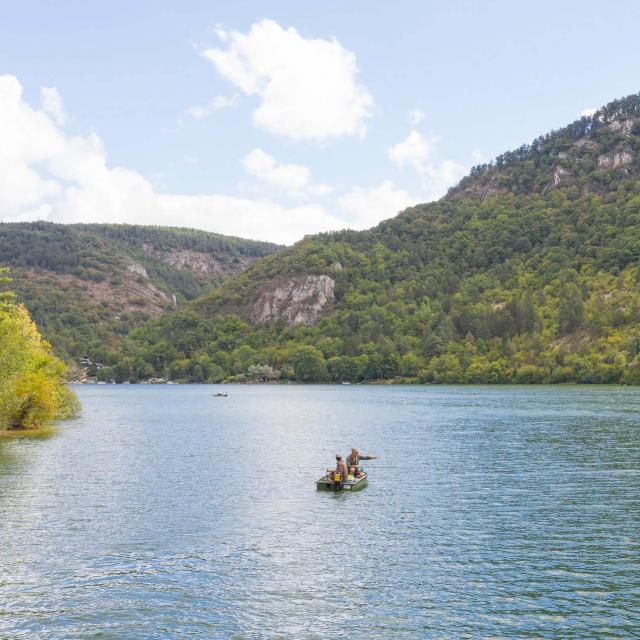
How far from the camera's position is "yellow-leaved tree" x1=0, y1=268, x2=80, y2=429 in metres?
83.6

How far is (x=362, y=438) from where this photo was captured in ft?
321

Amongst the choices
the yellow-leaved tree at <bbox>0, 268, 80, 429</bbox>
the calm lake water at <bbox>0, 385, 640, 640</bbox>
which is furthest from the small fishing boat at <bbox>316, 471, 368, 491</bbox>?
the yellow-leaved tree at <bbox>0, 268, 80, 429</bbox>

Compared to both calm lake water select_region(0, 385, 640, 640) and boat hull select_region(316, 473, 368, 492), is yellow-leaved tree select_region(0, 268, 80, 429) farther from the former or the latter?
boat hull select_region(316, 473, 368, 492)

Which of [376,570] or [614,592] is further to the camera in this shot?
[376,570]

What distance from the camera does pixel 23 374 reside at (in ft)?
312

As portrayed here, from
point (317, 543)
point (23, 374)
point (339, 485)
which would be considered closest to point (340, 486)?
point (339, 485)

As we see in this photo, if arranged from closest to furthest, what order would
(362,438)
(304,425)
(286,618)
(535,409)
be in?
(286,618)
(362,438)
(304,425)
(535,409)

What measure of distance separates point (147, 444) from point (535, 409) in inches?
3118

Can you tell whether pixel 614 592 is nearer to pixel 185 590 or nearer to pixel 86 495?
pixel 185 590

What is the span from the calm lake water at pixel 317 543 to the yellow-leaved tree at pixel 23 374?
9481mm

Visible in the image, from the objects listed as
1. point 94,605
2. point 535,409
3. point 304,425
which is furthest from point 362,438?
point 94,605

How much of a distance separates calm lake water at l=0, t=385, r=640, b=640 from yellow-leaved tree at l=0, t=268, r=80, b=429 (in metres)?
9.48

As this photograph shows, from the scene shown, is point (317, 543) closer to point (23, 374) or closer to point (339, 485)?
point (339, 485)

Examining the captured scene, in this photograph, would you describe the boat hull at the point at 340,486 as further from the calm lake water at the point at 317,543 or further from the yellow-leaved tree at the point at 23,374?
the yellow-leaved tree at the point at 23,374
